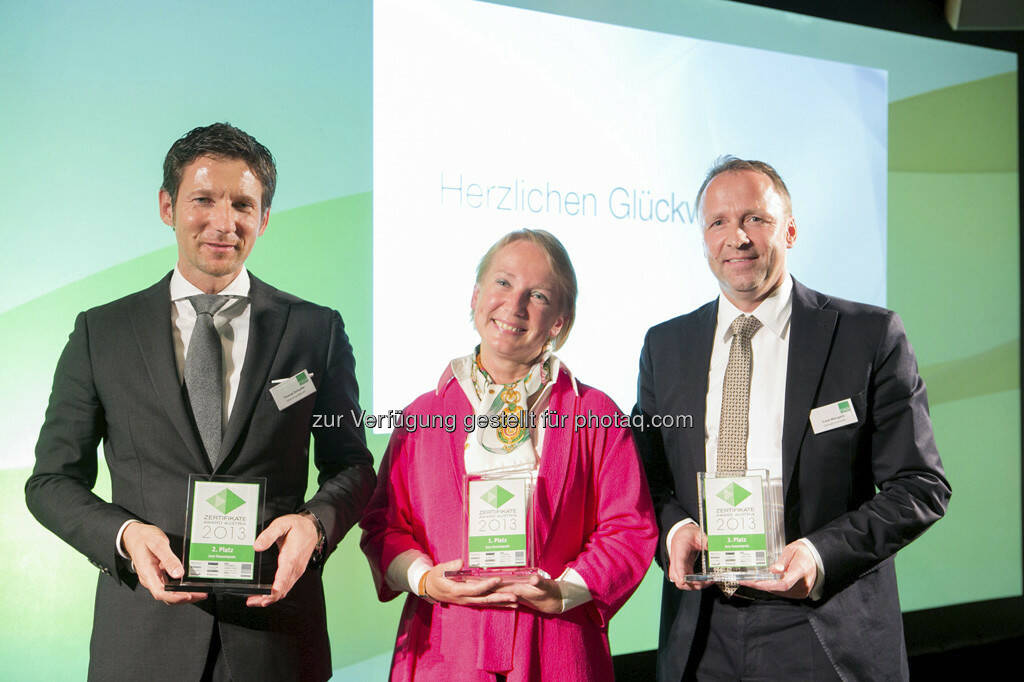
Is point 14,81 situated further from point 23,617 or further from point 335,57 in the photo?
point 23,617

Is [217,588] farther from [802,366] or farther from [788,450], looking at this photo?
[802,366]

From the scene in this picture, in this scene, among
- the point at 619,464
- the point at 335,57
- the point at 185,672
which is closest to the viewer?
the point at 185,672

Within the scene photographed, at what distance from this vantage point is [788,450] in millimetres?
2332

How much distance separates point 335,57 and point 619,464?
1.64m

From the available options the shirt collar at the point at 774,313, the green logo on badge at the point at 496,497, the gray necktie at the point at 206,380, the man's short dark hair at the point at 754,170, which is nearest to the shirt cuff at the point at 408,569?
the green logo on badge at the point at 496,497

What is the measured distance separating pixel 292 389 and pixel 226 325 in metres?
0.23

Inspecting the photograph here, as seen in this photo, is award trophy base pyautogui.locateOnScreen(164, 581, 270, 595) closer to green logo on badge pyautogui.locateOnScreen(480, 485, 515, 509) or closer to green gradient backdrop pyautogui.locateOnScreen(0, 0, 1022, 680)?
green logo on badge pyautogui.locateOnScreen(480, 485, 515, 509)

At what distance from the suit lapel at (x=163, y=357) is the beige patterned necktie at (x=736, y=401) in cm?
136

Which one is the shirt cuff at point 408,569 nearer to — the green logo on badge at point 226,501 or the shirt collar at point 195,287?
the green logo on badge at point 226,501

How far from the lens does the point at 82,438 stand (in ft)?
6.79

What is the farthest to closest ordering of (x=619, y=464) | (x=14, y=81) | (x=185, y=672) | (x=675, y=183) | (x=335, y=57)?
(x=675, y=183)
(x=335, y=57)
(x=14, y=81)
(x=619, y=464)
(x=185, y=672)

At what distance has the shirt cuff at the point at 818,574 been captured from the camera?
2193mm

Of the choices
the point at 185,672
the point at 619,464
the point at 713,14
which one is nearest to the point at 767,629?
the point at 619,464

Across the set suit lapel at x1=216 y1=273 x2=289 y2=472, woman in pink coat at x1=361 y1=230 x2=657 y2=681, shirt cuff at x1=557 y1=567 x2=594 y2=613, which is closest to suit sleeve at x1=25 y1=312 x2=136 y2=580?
suit lapel at x1=216 y1=273 x2=289 y2=472
